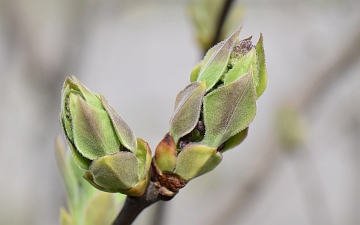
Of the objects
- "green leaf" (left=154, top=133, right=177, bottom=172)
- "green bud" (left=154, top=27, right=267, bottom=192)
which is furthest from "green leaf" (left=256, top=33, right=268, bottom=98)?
"green leaf" (left=154, top=133, right=177, bottom=172)

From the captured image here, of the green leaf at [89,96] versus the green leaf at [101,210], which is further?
the green leaf at [101,210]

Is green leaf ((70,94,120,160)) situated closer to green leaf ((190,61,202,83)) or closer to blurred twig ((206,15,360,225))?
green leaf ((190,61,202,83))

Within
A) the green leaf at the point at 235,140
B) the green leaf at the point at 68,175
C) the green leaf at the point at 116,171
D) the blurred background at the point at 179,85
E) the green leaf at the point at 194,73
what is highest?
the green leaf at the point at 194,73

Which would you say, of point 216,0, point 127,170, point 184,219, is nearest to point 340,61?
point 216,0

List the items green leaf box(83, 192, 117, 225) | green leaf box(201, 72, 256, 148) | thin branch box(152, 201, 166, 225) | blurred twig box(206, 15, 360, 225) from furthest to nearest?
blurred twig box(206, 15, 360, 225) < thin branch box(152, 201, 166, 225) < green leaf box(83, 192, 117, 225) < green leaf box(201, 72, 256, 148)

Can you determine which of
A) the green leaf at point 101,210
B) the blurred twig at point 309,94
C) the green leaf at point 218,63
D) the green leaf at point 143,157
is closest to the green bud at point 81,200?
the green leaf at point 101,210

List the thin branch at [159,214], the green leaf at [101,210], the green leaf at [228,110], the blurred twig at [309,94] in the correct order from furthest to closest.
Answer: the blurred twig at [309,94]
the thin branch at [159,214]
the green leaf at [101,210]
the green leaf at [228,110]

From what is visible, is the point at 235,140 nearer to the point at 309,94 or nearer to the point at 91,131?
the point at 91,131

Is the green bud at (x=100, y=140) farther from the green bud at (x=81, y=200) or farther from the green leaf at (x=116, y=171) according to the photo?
the green bud at (x=81, y=200)
